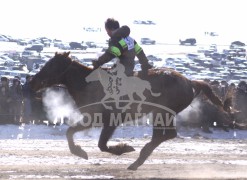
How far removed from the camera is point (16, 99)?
21.6 m

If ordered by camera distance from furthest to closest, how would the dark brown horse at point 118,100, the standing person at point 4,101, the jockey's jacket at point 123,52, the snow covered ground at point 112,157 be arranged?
the standing person at point 4,101 → the dark brown horse at point 118,100 → the jockey's jacket at point 123,52 → the snow covered ground at point 112,157

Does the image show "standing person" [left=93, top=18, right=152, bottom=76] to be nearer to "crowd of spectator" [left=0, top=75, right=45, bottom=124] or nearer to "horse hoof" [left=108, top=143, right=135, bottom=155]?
"horse hoof" [left=108, top=143, right=135, bottom=155]

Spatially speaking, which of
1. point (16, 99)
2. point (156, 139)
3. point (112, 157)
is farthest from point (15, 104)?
point (156, 139)

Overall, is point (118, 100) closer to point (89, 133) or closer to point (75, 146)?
point (75, 146)

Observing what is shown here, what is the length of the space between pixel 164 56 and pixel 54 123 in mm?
34291

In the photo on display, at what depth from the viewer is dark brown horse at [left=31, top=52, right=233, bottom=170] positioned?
12.8 m

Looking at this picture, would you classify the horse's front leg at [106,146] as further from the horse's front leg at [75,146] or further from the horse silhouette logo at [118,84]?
the horse silhouette logo at [118,84]

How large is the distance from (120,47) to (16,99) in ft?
31.2

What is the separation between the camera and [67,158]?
575 inches

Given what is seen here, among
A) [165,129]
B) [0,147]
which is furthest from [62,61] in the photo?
[0,147]

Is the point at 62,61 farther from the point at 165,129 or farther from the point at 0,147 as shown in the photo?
the point at 0,147

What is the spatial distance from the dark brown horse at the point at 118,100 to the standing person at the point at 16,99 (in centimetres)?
847

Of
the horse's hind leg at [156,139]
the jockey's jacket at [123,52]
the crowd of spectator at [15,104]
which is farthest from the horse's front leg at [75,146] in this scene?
the crowd of spectator at [15,104]

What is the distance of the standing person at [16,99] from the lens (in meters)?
21.5
